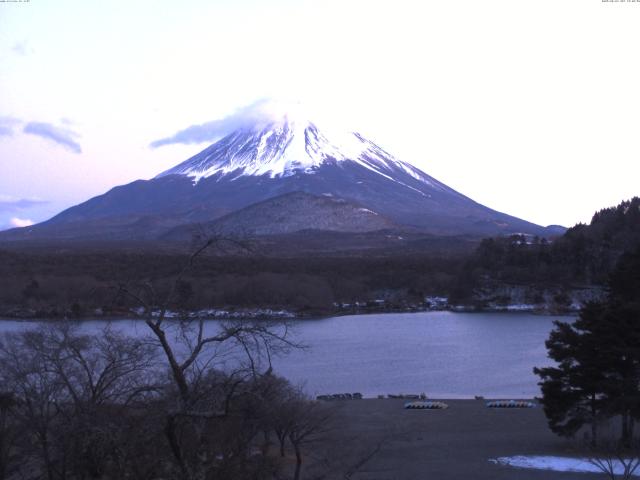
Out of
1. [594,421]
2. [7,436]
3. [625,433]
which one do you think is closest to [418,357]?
[625,433]

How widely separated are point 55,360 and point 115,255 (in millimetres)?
43470

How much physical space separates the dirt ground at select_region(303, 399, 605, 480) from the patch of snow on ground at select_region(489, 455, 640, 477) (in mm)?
158

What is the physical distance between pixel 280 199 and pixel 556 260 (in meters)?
43.5

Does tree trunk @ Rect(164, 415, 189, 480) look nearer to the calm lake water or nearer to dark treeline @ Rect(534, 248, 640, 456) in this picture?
dark treeline @ Rect(534, 248, 640, 456)

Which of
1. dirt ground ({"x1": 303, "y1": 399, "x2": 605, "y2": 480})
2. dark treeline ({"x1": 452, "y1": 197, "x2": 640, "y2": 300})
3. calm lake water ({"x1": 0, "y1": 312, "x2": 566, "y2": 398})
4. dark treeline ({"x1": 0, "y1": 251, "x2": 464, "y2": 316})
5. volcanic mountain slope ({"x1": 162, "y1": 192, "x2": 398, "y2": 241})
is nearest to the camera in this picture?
dirt ground ({"x1": 303, "y1": 399, "x2": 605, "y2": 480})

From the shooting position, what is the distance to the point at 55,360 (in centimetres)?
551

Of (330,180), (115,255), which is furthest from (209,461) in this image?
(330,180)

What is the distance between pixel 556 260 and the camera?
1593 inches

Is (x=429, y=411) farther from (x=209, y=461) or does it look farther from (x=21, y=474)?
(x=209, y=461)

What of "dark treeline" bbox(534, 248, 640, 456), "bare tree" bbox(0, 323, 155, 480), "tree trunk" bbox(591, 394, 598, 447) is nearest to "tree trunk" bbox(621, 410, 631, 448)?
"dark treeline" bbox(534, 248, 640, 456)

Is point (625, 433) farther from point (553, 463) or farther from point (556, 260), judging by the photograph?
point (556, 260)

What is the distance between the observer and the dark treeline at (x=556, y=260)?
129ft

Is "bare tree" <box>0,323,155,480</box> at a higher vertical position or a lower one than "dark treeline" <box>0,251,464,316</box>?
lower

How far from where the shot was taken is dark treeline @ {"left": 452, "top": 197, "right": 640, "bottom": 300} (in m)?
39.4
